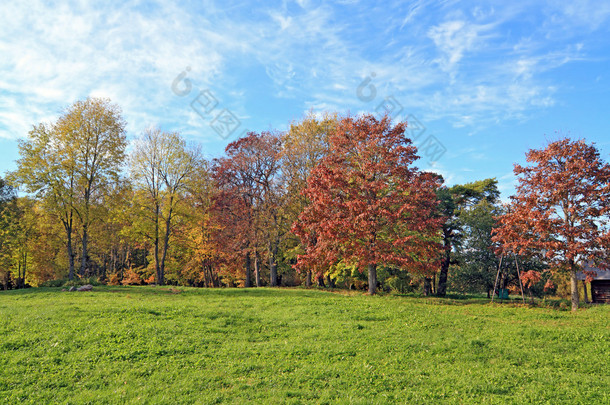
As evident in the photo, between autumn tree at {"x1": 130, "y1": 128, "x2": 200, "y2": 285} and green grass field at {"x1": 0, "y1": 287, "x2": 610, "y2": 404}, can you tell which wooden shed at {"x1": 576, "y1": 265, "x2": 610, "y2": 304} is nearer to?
green grass field at {"x1": 0, "y1": 287, "x2": 610, "y2": 404}

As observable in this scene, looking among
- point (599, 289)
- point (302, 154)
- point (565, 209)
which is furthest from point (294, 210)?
point (599, 289)

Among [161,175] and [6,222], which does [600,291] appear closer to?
[161,175]

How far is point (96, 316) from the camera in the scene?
15.6 meters

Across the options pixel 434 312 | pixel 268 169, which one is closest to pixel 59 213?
pixel 268 169

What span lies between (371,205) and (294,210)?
12.3m

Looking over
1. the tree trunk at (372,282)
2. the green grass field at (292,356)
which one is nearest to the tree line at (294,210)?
→ the tree trunk at (372,282)

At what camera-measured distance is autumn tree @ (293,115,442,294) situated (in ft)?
80.4

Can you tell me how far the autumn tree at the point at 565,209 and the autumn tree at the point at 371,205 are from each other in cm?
544

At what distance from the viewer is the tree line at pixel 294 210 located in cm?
2403

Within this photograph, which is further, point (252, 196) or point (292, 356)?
point (252, 196)

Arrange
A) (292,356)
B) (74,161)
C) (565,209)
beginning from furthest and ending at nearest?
(74,161), (565,209), (292,356)

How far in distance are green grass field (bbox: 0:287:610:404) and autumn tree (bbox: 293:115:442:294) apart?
23.8 feet

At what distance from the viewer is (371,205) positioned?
2466cm

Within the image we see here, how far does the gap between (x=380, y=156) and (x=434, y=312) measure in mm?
11663
